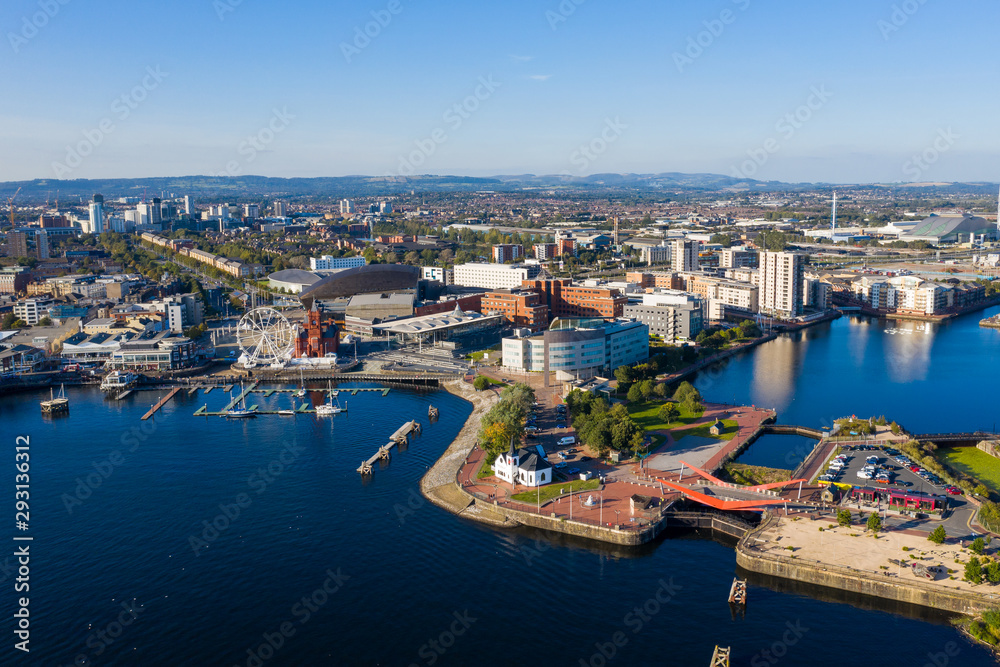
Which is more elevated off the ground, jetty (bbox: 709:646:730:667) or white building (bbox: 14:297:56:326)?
white building (bbox: 14:297:56:326)

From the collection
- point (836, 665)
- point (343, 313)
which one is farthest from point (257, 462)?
point (343, 313)

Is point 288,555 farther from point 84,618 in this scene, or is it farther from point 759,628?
point 759,628

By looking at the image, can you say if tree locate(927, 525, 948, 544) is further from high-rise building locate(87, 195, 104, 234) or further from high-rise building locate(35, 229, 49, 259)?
high-rise building locate(87, 195, 104, 234)

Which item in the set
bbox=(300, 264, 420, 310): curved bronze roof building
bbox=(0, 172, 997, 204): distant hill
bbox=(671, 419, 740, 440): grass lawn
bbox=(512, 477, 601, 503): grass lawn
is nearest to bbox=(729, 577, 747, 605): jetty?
bbox=(512, 477, 601, 503): grass lawn

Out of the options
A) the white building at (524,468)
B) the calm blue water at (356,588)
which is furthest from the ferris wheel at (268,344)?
the white building at (524,468)

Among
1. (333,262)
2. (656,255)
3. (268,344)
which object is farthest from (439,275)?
(268,344)

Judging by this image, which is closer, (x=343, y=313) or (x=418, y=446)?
(x=418, y=446)
